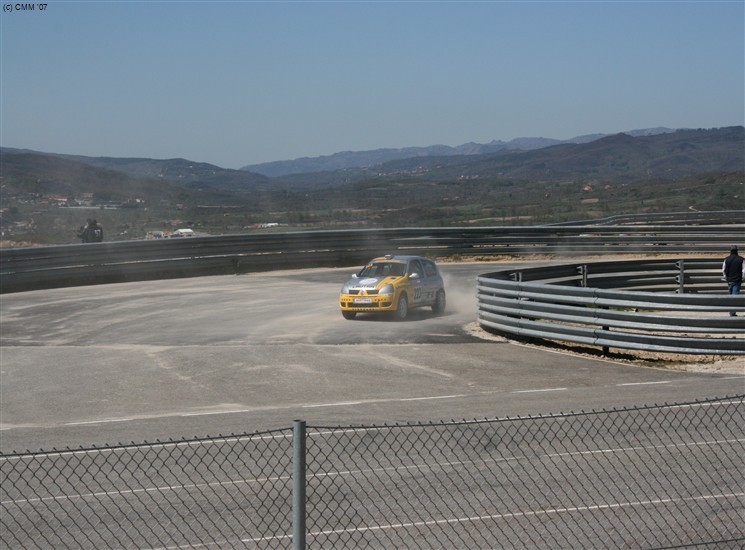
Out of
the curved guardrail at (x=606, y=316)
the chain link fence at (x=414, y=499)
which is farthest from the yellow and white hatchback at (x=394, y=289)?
the chain link fence at (x=414, y=499)

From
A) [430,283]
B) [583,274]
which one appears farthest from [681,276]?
[430,283]

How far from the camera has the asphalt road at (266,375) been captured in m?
12.8

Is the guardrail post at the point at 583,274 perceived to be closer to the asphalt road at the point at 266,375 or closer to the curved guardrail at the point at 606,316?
the curved guardrail at the point at 606,316

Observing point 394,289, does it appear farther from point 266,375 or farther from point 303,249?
point 303,249

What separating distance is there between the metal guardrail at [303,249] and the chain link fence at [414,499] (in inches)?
861

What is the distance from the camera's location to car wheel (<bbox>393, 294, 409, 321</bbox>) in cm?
2264

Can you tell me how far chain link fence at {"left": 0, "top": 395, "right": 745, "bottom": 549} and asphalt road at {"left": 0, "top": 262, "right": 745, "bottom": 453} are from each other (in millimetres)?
1988

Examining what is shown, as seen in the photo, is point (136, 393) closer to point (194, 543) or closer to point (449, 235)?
point (194, 543)

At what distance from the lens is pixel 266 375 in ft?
52.6

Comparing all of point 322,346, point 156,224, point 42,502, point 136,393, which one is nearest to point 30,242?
point 156,224

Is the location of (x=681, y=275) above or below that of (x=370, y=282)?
below

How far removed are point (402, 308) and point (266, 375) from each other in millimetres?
7151

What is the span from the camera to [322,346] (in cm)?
1884

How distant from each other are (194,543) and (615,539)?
3.12m
